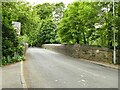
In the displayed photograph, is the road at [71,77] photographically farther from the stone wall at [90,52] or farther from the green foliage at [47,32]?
the green foliage at [47,32]

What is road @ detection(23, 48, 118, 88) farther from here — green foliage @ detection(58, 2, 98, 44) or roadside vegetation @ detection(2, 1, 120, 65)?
green foliage @ detection(58, 2, 98, 44)

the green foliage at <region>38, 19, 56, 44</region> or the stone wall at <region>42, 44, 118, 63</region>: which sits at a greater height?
the green foliage at <region>38, 19, 56, 44</region>

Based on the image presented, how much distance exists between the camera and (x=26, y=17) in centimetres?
3456

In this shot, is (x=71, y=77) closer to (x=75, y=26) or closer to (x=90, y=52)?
(x=90, y=52)

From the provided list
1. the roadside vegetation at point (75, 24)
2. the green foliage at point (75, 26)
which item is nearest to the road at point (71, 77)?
the roadside vegetation at point (75, 24)

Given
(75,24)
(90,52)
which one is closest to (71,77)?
(90,52)

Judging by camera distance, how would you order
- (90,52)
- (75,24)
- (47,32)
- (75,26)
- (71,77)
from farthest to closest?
(47,32) < (75,26) < (75,24) < (90,52) < (71,77)

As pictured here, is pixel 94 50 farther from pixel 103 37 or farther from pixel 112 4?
pixel 112 4

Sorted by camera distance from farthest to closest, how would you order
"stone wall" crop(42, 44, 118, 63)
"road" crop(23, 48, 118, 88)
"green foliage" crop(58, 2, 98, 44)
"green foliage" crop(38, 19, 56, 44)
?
1. "green foliage" crop(38, 19, 56, 44)
2. "green foliage" crop(58, 2, 98, 44)
3. "stone wall" crop(42, 44, 118, 63)
4. "road" crop(23, 48, 118, 88)

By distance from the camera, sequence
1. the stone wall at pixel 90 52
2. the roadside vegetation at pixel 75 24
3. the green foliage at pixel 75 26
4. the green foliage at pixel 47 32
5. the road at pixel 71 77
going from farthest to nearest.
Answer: the green foliage at pixel 47 32 → the green foliage at pixel 75 26 → the stone wall at pixel 90 52 → the roadside vegetation at pixel 75 24 → the road at pixel 71 77

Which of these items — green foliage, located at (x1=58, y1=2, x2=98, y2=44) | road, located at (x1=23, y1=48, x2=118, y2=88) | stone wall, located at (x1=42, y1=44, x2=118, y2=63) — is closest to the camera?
road, located at (x1=23, y1=48, x2=118, y2=88)

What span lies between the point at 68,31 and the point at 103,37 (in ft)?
36.1

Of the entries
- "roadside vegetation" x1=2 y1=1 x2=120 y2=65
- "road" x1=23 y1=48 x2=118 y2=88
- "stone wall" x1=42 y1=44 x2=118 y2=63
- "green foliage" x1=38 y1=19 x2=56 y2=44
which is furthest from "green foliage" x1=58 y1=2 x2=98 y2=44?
"green foliage" x1=38 y1=19 x2=56 y2=44

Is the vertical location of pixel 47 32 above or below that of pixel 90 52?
above
